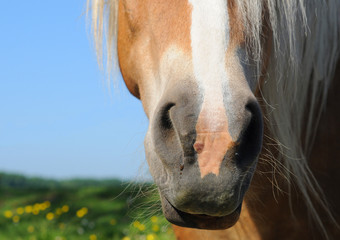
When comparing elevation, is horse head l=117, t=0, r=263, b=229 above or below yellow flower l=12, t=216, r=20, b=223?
above

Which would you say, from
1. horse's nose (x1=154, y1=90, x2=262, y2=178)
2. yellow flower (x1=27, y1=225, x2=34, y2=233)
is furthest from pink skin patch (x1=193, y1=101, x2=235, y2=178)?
yellow flower (x1=27, y1=225, x2=34, y2=233)

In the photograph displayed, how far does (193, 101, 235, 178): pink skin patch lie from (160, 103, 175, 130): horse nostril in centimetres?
11

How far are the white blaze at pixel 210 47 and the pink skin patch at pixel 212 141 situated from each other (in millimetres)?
24

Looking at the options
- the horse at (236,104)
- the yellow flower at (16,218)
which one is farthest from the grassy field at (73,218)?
the horse at (236,104)

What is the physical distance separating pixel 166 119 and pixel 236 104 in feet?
0.70

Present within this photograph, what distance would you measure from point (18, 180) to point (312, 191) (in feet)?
32.1

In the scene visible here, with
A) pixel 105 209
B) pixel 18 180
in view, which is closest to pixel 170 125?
pixel 105 209

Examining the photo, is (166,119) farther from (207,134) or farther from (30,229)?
(30,229)

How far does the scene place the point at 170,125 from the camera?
132 cm

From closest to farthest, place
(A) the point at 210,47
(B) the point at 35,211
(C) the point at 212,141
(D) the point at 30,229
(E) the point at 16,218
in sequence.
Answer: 1. (C) the point at 212,141
2. (A) the point at 210,47
3. (D) the point at 30,229
4. (E) the point at 16,218
5. (B) the point at 35,211

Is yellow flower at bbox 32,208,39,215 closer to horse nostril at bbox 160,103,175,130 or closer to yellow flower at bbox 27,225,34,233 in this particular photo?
yellow flower at bbox 27,225,34,233

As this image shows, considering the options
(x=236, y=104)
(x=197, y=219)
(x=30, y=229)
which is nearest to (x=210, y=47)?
(x=236, y=104)

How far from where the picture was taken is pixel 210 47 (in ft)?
4.36

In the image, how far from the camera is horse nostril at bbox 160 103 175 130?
1.31 m
